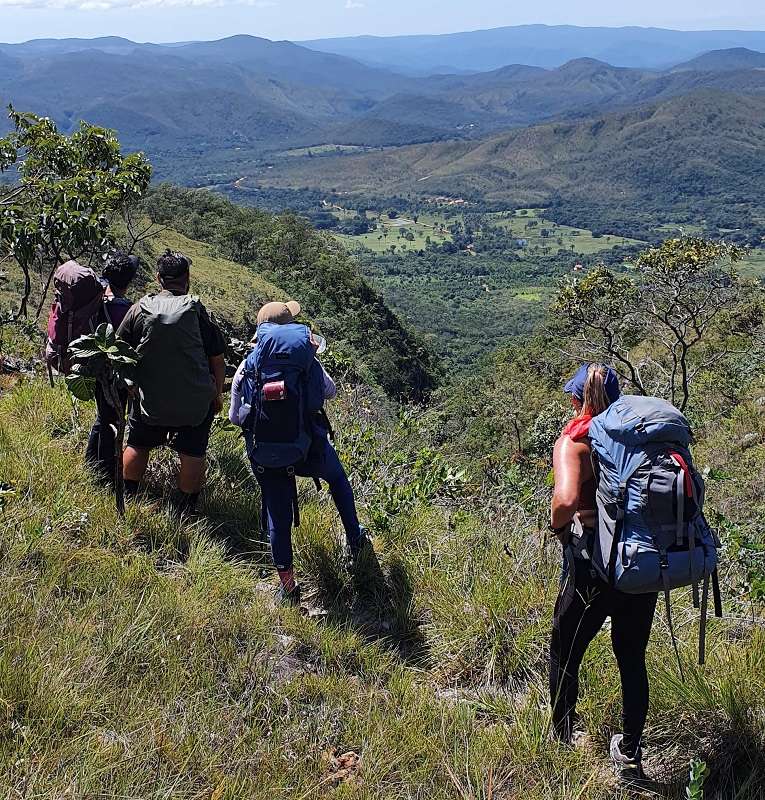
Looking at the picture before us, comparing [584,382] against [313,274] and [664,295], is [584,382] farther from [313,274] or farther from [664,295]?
[313,274]

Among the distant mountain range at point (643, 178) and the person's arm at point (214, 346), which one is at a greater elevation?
the distant mountain range at point (643, 178)

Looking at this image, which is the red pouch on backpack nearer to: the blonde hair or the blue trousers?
the blue trousers

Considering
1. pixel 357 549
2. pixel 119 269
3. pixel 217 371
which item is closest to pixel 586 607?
pixel 357 549

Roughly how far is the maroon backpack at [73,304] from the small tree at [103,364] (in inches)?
16.2

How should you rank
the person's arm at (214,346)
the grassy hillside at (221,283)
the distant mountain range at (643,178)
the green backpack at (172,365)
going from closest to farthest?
the green backpack at (172,365) < the person's arm at (214,346) < the grassy hillside at (221,283) < the distant mountain range at (643,178)

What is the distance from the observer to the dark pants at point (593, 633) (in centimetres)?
217

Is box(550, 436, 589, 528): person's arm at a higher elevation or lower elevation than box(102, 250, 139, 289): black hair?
lower

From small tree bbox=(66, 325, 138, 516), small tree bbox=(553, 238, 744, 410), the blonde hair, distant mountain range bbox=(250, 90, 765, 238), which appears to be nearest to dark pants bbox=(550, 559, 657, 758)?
the blonde hair

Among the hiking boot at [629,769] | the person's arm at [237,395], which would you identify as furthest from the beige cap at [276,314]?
the hiking boot at [629,769]

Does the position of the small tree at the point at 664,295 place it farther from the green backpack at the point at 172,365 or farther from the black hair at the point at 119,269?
the black hair at the point at 119,269

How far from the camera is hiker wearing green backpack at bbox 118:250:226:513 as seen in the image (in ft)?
10.0

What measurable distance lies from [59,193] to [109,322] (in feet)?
11.3

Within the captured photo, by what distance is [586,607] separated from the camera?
2264mm

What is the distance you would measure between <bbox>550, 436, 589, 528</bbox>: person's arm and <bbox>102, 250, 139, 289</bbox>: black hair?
232 cm
